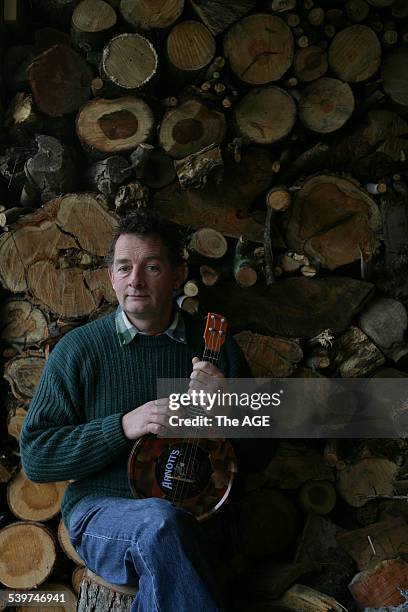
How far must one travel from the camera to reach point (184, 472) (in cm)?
172

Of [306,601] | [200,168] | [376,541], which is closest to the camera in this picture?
[306,601]

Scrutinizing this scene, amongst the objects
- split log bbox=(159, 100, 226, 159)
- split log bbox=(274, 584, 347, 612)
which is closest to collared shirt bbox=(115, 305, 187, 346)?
split log bbox=(159, 100, 226, 159)

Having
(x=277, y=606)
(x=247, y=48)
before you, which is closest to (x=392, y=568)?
(x=277, y=606)

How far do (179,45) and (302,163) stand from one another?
0.54m

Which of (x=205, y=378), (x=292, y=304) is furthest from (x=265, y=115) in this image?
(x=205, y=378)

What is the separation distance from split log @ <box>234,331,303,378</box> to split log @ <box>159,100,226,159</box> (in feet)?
2.01

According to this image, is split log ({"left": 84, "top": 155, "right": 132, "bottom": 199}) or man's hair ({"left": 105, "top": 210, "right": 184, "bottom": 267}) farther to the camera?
split log ({"left": 84, "top": 155, "right": 132, "bottom": 199})

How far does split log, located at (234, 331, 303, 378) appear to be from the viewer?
213 cm

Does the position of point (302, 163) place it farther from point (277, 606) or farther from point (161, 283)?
point (277, 606)

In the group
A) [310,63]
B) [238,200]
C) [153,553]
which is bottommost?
[153,553]

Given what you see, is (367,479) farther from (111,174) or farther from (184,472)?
(111,174)

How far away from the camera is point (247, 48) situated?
225cm

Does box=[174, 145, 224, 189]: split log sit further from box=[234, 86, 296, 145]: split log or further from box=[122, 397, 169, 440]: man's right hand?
box=[122, 397, 169, 440]: man's right hand

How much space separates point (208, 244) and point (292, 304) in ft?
1.06
